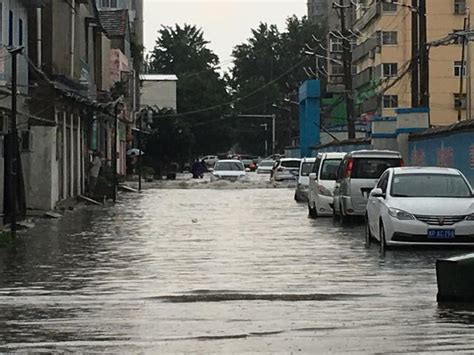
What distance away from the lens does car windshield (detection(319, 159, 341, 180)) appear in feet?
112

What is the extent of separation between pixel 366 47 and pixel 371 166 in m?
66.8

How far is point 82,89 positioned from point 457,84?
51691mm

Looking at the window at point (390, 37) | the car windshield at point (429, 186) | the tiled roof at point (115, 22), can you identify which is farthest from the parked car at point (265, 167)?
the car windshield at point (429, 186)

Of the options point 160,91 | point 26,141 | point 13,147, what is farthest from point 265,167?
point 13,147

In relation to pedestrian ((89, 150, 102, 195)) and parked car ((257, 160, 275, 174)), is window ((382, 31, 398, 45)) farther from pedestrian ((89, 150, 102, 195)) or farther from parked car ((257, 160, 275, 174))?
pedestrian ((89, 150, 102, 195))

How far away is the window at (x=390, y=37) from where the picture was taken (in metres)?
88.8

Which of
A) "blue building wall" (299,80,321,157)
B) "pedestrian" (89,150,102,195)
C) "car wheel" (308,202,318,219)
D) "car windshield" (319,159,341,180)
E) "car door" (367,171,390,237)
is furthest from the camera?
"blue building wall" (299,80,321,157)

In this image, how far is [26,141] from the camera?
1259 inches

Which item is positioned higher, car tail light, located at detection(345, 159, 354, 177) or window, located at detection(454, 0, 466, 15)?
window, located at detection(454, 0, 466, 15)

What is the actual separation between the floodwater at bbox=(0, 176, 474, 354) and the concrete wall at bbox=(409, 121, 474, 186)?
14.7 feet

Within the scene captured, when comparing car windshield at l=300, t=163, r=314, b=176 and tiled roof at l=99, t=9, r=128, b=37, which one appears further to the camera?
tiled roof at l=99, t=9, r=128, b=37

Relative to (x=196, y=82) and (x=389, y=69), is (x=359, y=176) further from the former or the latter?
(x=196, y=82)

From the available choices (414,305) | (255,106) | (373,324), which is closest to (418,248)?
(414,305)

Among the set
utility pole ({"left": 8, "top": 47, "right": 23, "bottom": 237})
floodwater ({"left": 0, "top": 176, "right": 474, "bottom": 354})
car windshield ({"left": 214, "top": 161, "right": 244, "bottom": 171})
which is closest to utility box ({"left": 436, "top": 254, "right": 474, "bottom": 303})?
floodwater ({"left": 0, "top": 176, "right": 474, "bottom": 354})
